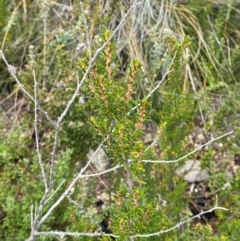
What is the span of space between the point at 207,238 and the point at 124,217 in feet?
1.54

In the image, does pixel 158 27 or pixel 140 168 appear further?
pixel 158 27

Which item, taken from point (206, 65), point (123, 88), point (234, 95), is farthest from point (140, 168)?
point (206, 65)

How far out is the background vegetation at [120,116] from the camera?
1328 mm

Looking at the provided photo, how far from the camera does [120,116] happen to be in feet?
4.32

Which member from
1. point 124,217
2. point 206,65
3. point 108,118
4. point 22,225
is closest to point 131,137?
point 108,118

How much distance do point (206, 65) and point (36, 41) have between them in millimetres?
1073

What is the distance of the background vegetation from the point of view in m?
1.33

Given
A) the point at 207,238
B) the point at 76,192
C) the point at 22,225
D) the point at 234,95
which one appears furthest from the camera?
the point at 234,95

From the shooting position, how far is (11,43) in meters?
3.00

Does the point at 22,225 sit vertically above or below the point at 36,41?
below

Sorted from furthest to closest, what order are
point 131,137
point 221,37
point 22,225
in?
point 221,37, point 22,225, point 131,137

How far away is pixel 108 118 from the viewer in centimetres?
131

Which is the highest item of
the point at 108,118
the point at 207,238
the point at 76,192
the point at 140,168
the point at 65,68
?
the point at 108,118

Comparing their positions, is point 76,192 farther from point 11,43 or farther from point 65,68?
point 11,43
